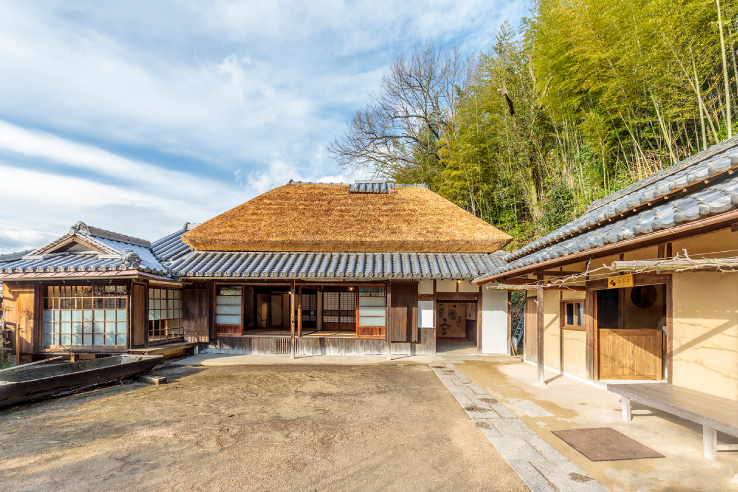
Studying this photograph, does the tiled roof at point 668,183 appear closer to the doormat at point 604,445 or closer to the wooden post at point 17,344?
the doormat at point 604,445

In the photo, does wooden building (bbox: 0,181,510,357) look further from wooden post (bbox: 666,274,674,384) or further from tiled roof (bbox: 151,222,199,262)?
wooden post (bbox: 666,274,674,384)

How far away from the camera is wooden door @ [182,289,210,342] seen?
9383mm

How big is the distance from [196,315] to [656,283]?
9.58 metres

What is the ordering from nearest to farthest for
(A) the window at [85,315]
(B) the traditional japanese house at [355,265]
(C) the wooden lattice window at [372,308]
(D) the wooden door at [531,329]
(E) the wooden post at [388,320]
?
(D) the wooden door at [531,329], (A) the window at [85,315], (E) the wooden post at [388,320], (B) the traditional japanese house at [355,265], (C) the wooden lattice window at [372,308]

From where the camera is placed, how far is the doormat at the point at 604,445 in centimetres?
335

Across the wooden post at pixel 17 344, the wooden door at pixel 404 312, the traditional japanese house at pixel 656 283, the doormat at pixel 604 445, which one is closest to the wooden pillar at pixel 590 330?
the traditional japanese house at pixel 656 283

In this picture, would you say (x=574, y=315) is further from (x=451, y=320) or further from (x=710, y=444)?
(x=451, y=320)

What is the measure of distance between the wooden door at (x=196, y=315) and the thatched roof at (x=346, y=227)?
4.43 feet

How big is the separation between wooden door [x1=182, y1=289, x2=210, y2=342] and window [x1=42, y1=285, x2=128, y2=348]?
143 cm

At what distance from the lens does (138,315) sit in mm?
8367

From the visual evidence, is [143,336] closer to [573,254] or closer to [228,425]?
[228,425]

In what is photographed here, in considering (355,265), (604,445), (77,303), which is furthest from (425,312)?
(77,303)

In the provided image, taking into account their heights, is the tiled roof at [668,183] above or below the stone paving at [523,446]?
above

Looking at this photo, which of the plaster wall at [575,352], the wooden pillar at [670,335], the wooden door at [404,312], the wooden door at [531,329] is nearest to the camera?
the wooden pillar at [670,335]
